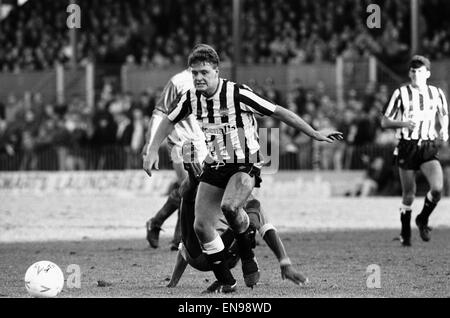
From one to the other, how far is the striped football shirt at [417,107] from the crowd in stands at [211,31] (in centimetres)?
1319

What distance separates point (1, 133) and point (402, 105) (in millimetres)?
17727

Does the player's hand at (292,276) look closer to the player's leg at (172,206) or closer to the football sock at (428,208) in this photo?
the player's leg at (172,206)

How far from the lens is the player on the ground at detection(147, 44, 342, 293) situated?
880 centimetres

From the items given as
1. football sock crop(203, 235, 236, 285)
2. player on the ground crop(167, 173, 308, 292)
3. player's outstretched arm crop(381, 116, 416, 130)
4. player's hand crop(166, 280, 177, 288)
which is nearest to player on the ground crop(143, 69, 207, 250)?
player's outstretched arm crop(381, 116, 416, 130)

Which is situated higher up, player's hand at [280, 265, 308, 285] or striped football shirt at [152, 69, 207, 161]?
striped football shirt at [152, 69, 207, 161]

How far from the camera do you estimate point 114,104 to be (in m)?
27.5

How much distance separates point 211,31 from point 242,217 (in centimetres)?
2254

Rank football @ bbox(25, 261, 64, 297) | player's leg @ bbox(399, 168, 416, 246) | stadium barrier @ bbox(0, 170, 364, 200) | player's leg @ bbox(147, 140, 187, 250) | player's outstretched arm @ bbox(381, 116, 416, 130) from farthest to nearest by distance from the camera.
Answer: stadium barrier @ bbox(0, 170, 364, 200), player's leg @ bbox(399, 168, 416, 246), player's outstretched arm @ bbox(381, 116, 416, 130), player's leg @ bbox(147, 140, 187, 250), football @ bbox(25, 261, 64, 297)

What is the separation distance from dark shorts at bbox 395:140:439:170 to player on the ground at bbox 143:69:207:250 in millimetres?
2640

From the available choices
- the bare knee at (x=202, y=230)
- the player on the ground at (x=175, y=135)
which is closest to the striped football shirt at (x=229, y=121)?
the bare knee at (x=202, y=230)

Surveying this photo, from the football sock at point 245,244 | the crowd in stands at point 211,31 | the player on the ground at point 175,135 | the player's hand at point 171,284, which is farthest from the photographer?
the crowd in stands at point 211,31

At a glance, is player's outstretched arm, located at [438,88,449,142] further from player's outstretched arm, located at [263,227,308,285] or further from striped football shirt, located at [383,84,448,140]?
player's outstretched arm, located at [263,227,308,285]

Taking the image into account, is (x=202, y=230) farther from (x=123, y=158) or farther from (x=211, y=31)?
(x=211, y=31)

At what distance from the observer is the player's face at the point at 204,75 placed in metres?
8.77
